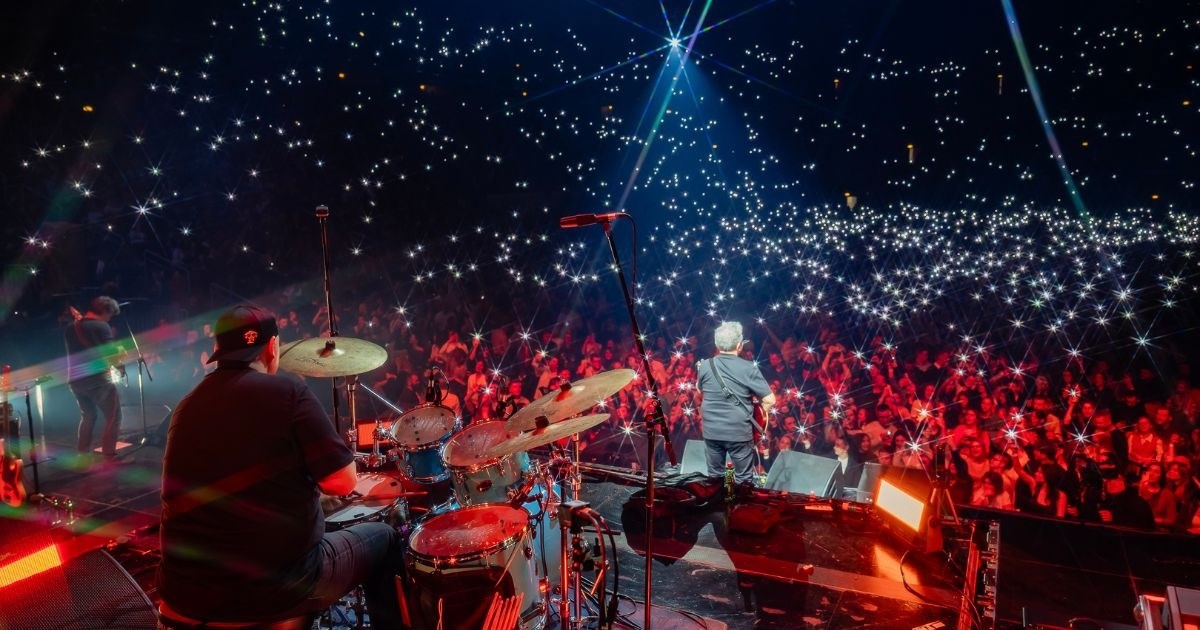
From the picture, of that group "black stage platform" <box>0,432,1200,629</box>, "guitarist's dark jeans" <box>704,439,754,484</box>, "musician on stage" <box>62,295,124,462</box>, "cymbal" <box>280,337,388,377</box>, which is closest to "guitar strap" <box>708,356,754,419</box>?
"guitarist's dark jeans" <box>704,439,754,484</box>

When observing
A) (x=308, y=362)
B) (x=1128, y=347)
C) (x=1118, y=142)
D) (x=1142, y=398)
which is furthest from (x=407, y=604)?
(x=1118, y=142)

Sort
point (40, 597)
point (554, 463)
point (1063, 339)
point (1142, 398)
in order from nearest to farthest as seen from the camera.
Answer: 1. point (40, 597)
2. point (554, 463)
3. point (1142, 398)
4. point (1063, 339)

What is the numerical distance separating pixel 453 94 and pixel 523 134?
3.88ft

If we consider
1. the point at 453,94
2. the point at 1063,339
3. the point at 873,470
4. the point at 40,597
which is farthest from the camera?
the point at 453,94

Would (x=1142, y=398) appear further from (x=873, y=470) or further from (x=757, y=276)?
(x=757, y=276)

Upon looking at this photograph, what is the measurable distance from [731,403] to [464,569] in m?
2.31

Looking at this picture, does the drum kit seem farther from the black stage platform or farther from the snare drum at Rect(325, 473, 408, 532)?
the black stage platform

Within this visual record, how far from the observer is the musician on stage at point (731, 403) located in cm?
388

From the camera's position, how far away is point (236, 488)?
5.41 feet

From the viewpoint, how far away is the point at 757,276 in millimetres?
8594

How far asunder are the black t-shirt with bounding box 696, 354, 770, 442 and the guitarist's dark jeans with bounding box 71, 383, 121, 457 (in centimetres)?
506

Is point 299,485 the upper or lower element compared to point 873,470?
upper

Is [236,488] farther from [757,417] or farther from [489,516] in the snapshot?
[757,417]

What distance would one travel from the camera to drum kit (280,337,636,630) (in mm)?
2068
